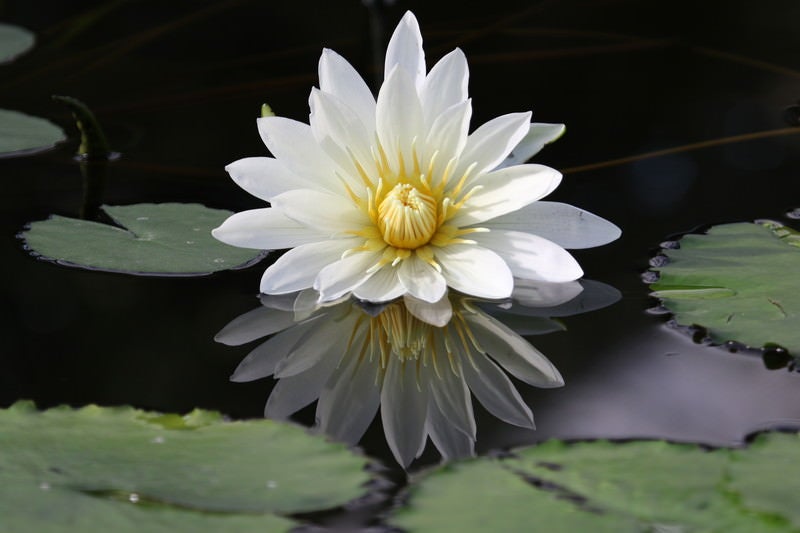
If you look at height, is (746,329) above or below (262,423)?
above

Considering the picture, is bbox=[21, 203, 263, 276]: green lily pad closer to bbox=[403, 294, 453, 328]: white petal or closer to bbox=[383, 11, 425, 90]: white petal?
bbox=[403, 294, 453, 328]: white petal

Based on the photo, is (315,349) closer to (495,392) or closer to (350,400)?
(350,400)

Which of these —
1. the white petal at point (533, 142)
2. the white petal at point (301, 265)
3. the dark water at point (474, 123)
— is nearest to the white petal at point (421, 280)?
the white petal at point (301, 265)

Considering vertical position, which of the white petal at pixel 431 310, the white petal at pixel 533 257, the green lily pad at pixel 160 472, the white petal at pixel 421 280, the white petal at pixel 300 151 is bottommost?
the green lily pad at pixel 160 472

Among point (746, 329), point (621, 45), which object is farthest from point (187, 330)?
point (621, 45)

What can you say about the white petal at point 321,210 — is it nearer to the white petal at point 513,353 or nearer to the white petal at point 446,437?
the white petal at point 513,353

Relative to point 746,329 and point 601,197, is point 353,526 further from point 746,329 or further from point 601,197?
point 601,197
